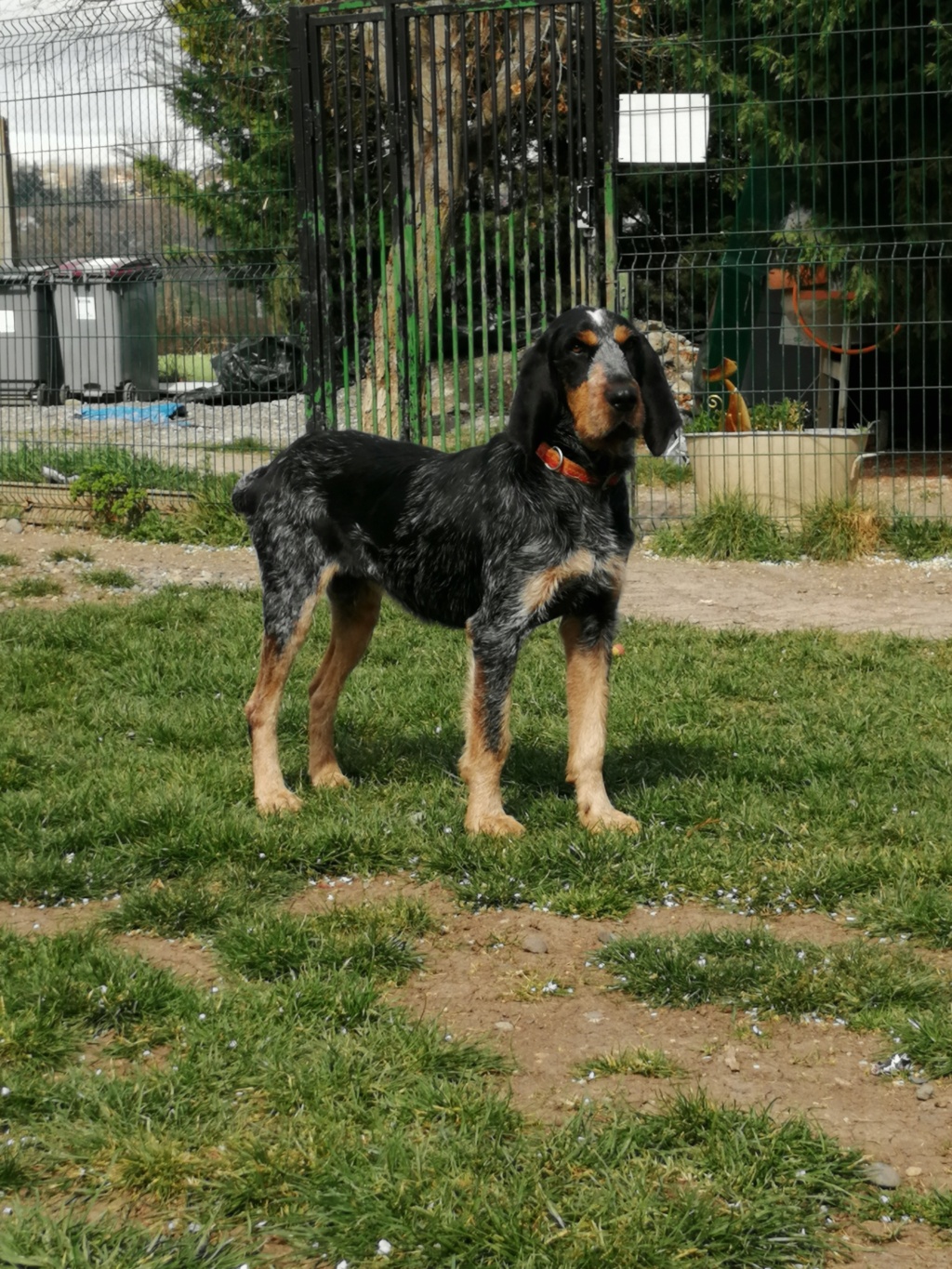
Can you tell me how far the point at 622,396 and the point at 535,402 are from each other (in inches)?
11.9

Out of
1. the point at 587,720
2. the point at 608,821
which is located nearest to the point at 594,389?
the point at 587,720

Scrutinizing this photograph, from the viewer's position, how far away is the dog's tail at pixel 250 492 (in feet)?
18.6

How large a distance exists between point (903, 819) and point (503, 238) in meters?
8.36

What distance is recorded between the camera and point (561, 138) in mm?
→ 12094

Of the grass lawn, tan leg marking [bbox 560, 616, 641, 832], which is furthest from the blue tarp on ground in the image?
tan leg marking [bbox 560, 616, 641, 832]

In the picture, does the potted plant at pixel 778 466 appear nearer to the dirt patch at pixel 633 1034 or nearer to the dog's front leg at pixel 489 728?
the dog's front leg at pixel 489 728

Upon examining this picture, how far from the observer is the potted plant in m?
10.2

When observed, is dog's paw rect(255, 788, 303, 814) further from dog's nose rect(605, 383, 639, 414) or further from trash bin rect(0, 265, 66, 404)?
trash bin rect(0, 265, 66, 404)

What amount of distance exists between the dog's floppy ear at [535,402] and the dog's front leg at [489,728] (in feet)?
2.11

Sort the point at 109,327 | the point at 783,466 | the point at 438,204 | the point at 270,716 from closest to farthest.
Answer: the point at 270,716
the point at 783,466
the point at 438,204
the point at 109,327

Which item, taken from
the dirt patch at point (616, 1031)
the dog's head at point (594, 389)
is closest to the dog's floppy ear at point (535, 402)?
the dog's head at point (594, 389)

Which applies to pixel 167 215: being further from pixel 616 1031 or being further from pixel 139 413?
pixel 616 1031

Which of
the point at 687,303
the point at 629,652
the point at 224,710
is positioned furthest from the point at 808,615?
the point at 687,303

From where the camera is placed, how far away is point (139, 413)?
42.3 ft
